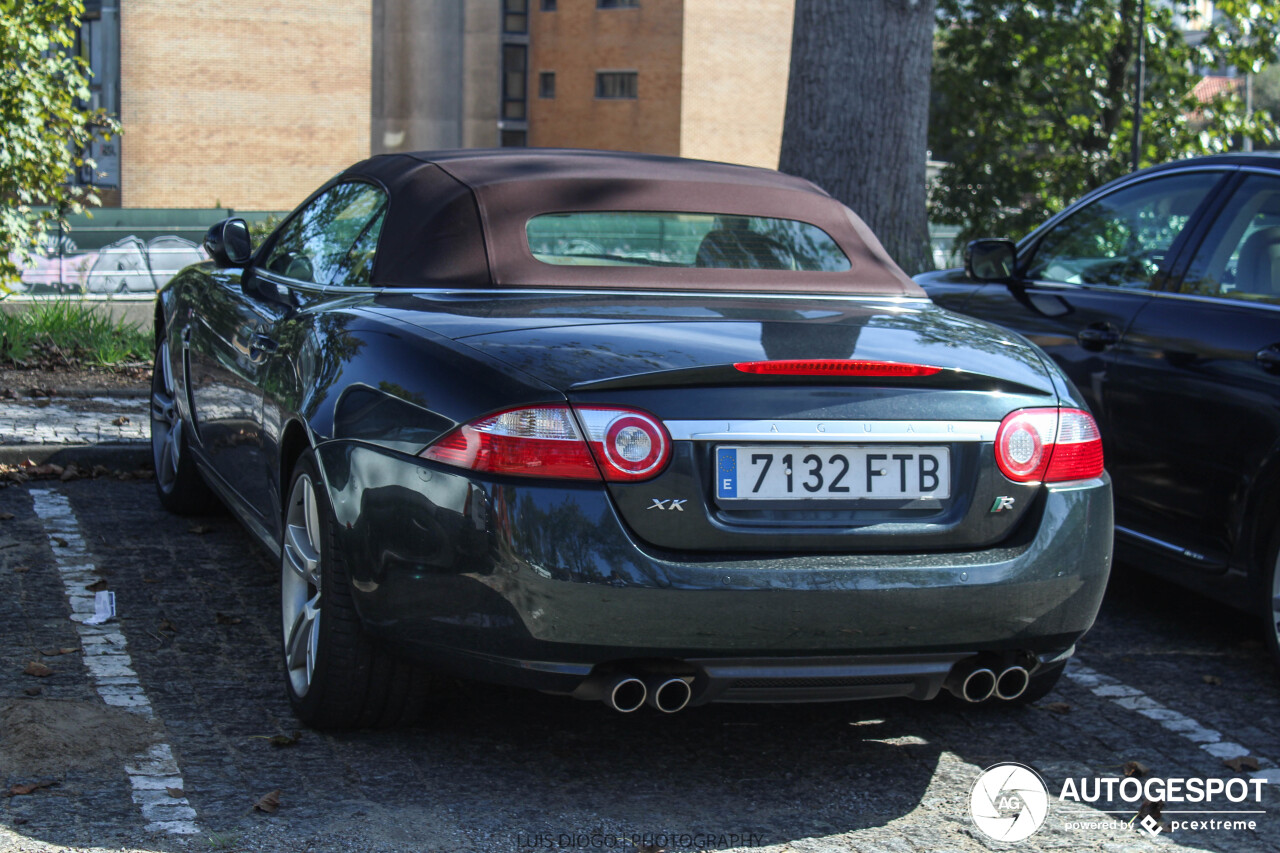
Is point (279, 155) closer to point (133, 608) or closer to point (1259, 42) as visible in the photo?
point (1259, 42)

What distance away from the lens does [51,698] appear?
4137 millimetres

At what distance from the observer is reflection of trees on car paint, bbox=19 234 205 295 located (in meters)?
13.1

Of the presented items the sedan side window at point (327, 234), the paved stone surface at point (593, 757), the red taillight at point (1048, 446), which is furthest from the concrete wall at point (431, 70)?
the red taillight at point (1048, 446)

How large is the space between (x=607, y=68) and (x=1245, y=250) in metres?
53.5

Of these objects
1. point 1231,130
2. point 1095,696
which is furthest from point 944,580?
point 1231,130

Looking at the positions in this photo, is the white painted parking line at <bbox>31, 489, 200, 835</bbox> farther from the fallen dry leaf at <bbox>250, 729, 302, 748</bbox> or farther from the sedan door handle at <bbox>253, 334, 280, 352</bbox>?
the sedan door handle at <bbox>253, 334, 280, 352</bbox>

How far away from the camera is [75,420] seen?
8.63 meters

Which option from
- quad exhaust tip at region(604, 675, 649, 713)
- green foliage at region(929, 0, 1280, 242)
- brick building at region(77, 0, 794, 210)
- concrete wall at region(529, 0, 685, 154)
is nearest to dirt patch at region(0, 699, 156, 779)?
quad exhaust tip at region(604, 675, 649, 713)

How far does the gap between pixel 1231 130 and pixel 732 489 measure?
27.4 meters

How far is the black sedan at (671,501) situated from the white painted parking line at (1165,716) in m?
0.87

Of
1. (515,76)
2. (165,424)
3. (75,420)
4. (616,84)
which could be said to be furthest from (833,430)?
(515,76)

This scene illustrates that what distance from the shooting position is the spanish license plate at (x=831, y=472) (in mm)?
3289

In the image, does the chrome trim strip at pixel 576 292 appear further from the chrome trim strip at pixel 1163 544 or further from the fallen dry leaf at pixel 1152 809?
the fallen dry leaf at pixel 1152 809

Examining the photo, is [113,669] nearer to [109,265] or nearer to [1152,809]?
[1152,809]
